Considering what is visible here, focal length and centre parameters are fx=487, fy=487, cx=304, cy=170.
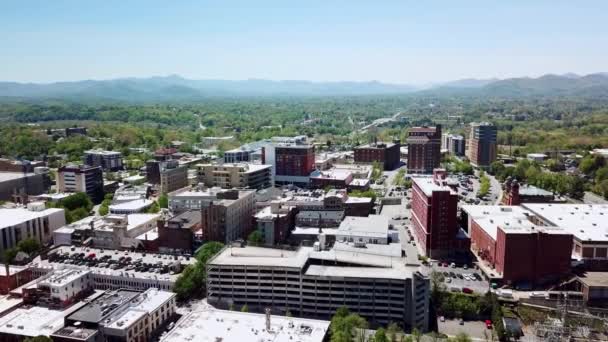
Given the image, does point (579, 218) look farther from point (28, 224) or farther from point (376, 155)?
point (28, 224)

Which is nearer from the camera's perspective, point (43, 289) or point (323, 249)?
point (43, 289)

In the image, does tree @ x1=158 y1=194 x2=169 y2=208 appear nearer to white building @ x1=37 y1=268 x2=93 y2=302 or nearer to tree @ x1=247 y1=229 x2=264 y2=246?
tree @ x1=247 y1=229 x2=264 y2=246

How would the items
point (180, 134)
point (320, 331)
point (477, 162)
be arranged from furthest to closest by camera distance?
point (180, 134) → point (477, 162) → point (320, 331)

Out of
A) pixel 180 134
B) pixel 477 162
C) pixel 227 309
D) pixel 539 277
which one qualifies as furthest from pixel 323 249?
pixel 180 134

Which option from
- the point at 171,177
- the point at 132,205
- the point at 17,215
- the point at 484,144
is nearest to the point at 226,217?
the point at 132,205

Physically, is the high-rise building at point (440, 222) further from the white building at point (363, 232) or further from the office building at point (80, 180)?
the office building at point (80, 180)

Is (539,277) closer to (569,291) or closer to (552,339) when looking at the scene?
(569,291)

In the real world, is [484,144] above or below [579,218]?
above
